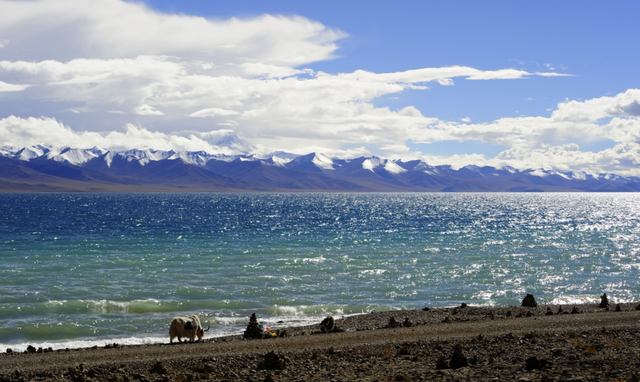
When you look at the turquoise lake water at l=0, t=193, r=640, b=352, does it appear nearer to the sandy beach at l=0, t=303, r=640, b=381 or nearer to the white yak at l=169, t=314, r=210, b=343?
the white yak at l=169, t=314, r=210, b=343

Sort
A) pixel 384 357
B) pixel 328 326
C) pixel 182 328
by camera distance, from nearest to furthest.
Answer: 1. pixel 384 357
2. pixel 182 328
3. pixel 328 326

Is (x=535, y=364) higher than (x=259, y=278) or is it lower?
higher

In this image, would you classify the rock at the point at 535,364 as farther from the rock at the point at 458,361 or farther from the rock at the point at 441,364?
the rock at the point at 441,364

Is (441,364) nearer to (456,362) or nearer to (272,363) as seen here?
(456,362)

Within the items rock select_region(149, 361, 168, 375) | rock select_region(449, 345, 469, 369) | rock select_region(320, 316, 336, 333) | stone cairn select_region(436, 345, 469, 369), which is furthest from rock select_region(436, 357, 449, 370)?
rock select_region(320, 316, 336, 333)

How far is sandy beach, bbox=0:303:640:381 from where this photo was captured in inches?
500

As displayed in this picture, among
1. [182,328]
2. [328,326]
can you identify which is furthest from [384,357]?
[182,328]

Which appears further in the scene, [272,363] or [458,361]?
[272,363]

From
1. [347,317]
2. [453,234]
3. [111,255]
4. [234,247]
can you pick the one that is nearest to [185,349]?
[347,317]

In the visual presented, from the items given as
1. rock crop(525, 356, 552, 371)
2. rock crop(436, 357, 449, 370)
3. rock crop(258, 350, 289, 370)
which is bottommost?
rock crop(258, 350, 289, 370)

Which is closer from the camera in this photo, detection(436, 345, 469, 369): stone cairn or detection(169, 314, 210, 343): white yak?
detection(436, 345, 469, 369): stone cairn

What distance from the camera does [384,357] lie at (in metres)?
15.5

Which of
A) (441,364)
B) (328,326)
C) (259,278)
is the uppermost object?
(441,364)

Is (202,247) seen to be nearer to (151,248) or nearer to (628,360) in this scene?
(151,248)
